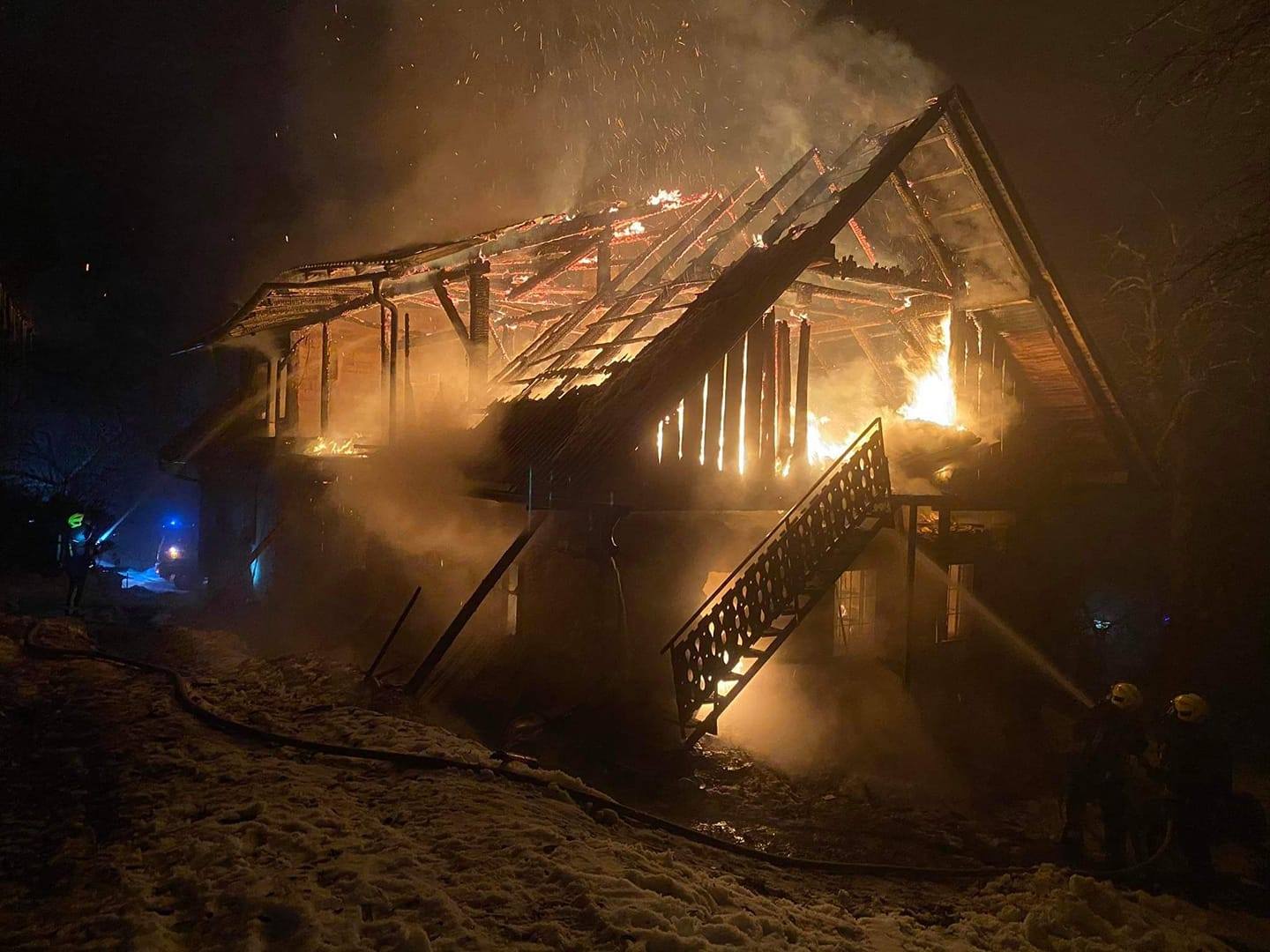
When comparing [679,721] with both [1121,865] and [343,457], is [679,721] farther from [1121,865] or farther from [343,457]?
[343,457]

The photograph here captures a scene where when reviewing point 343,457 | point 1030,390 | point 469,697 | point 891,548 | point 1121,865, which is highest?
point 1030,390

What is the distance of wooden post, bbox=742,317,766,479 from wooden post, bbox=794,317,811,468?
2.48 ft

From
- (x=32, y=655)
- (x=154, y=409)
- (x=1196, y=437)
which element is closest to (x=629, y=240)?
(x=32, y=655)

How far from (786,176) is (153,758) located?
506 inches

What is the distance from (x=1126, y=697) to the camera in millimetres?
8125

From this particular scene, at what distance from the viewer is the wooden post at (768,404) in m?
11.5

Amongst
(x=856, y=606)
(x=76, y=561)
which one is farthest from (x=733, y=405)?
(x=76, y=561)

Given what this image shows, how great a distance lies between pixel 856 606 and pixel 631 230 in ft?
28.8

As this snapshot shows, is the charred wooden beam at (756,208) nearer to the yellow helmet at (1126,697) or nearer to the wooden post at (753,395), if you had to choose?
the wooden post at (753,395)

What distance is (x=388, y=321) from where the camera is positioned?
15.5 meters

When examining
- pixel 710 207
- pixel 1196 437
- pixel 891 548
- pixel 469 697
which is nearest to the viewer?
pixel 469 697

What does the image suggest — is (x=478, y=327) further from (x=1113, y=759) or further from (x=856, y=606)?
(x=1113, y=759)

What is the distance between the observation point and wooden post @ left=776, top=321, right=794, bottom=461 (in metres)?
12.0

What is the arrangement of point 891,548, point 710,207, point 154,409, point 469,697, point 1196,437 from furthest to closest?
point 154,409
point 1196,437
point 710,207
point 891,548
point 469,697
